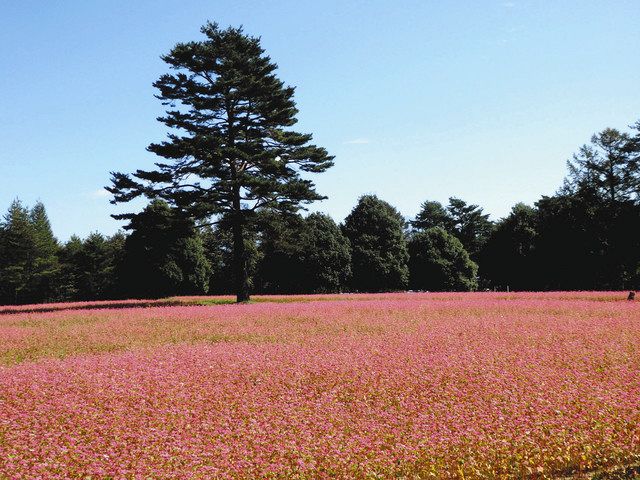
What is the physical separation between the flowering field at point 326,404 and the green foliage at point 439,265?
143 feet

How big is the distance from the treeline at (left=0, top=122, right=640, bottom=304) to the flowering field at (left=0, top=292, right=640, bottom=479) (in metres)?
30.7

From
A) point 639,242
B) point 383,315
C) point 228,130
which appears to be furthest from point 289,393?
point 639,242

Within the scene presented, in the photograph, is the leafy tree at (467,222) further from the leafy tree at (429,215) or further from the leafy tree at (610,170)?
the leafy tree at (610,170)

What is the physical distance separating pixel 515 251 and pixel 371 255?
1920 centimetres

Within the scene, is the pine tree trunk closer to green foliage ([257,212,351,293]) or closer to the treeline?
the treeline

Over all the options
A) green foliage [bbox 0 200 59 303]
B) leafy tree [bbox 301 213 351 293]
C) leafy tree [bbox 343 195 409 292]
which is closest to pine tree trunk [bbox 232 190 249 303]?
leafy tree [bbox 301 213 351 293]

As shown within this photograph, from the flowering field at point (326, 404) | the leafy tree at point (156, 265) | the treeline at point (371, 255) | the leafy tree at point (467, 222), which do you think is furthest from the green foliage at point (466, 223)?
the flowering field at point (326, 404)

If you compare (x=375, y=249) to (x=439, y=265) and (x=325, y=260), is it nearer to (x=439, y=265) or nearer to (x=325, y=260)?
(x=325, y=260)

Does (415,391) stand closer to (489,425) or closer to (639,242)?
(489,425)

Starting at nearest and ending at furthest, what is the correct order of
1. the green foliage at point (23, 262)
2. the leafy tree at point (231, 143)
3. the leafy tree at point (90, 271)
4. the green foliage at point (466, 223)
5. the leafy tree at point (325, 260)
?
the leafy tree at point (231, 143) < the leafy tree at point (325, 260) < the green foliage at point (23, 262) < the leafy tree at point (90, 271) < the green foliage at point (466, 223)

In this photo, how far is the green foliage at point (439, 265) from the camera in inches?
2361

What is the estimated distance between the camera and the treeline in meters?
46.1

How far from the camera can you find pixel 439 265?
59719 mm

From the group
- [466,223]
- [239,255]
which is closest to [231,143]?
[239,255]
